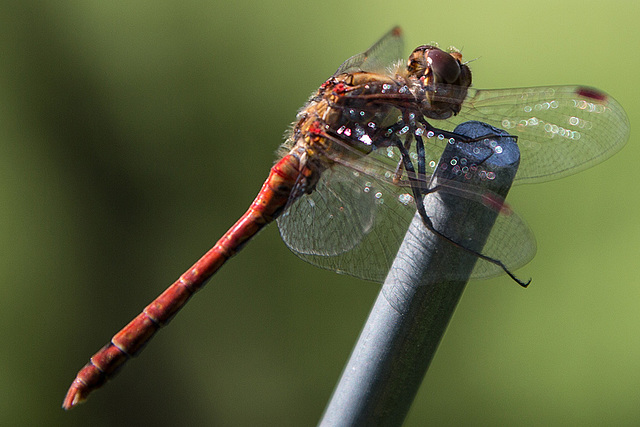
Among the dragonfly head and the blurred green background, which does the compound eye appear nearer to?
the dragonfly head

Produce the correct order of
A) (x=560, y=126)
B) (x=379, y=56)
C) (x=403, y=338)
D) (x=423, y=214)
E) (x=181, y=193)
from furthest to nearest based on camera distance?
(x=181, y=193) → (x=379, y=56) → (x=560, y=126) → (x=423, y=214) → (x=403, y=338)

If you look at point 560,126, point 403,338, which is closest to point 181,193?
point 560,126

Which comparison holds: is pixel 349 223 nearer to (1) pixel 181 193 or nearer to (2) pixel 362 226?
(2) pixel 362 226

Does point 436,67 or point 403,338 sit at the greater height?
point 436,67

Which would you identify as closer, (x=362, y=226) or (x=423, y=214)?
(x=423, y=214)

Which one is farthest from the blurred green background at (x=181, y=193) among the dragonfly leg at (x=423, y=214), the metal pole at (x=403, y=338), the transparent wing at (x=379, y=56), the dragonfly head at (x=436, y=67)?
the metal pole at (x=403, y=338)

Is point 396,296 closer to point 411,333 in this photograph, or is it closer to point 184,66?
point 411,333

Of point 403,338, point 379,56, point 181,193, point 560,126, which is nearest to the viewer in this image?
point 403,338
